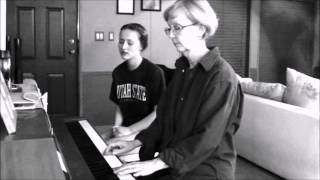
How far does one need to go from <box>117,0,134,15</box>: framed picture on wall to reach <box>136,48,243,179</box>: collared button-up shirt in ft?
14.7

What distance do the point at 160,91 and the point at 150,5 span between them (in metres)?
3.64

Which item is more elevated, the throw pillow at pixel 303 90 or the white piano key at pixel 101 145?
the throw pillow at pixel 303 90

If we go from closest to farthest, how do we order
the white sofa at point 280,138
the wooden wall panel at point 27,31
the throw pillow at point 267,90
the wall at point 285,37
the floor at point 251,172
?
the white sofa at point 280,138 < the floor at point 251,172 < the throw pillow at point 267,90 < the wooden wall panel at point 27,31 < the wall at point 285,37

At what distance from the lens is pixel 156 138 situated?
1.79 metres

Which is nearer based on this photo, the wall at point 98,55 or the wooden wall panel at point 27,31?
the wooden wall panel at point 27,31

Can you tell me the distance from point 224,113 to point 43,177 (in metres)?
0.68

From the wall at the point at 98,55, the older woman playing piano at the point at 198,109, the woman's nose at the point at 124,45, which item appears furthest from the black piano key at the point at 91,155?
the wall at the point at 98,55

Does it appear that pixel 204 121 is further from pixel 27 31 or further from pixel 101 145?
pixel 27 31

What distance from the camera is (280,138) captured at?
345 cm

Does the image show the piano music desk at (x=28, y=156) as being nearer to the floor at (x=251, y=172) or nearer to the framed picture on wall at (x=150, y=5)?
the floor at (x=251, y=172)

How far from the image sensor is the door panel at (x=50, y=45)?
5.52m

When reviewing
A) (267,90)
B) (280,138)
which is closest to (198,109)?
(280,138)

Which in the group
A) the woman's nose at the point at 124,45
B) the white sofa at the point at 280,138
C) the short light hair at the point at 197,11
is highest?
the short light hair at the point at 197,11

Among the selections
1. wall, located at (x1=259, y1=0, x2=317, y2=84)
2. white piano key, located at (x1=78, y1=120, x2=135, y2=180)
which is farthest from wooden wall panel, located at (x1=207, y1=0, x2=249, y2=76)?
white piano key, located at (x1=78, y1=120, x2=135, y2=180)
